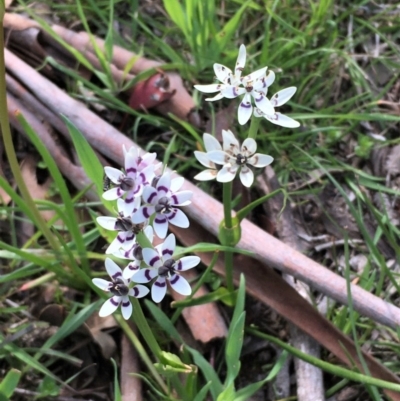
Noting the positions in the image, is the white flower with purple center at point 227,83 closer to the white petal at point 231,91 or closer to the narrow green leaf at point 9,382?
the white petal at point 231,91

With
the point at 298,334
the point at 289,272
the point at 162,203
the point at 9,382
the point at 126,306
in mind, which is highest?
the point at 162,203

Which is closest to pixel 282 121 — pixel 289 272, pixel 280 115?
pixel 280 115

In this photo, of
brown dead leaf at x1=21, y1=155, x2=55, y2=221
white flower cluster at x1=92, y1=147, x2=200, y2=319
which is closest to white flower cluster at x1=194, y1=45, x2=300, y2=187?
white flower cluster at x1=92, y1=147, x2=200, y2=319

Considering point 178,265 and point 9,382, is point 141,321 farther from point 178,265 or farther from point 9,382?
point 9,382

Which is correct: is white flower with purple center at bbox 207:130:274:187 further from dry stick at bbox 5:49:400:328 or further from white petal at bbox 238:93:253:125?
dry stick at bbox 5:49:400:328

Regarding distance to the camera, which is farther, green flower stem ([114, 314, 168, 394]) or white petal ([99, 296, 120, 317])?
green flower stem ([114, 314, 168, 394])

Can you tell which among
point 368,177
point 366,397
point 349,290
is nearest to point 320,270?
point 349,290
